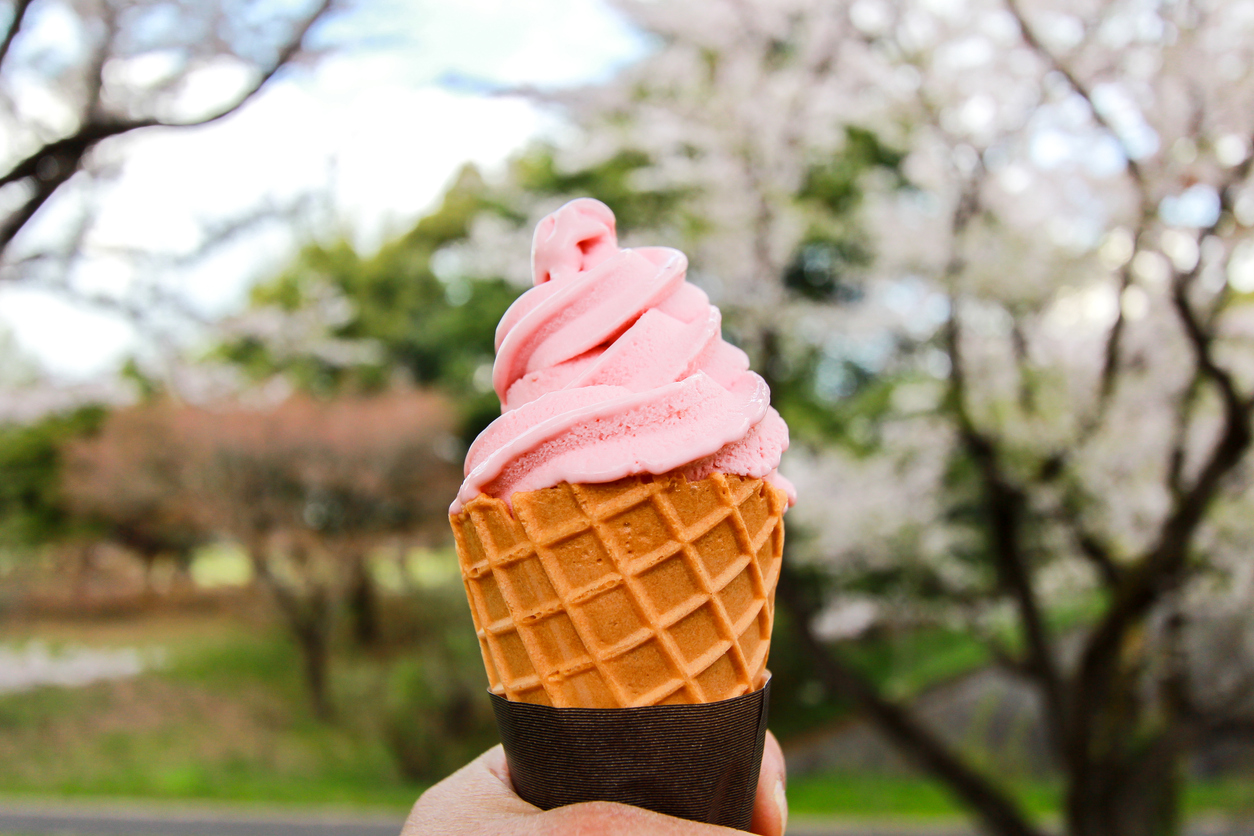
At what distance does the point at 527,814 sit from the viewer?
1838 mm

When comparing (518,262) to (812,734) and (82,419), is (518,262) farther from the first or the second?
(82,419)

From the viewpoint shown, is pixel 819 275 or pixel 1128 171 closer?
pixel 1128 171

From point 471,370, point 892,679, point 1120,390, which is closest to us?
point 1120,390

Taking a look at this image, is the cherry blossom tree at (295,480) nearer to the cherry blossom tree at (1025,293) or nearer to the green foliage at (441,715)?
the green foliage at (441,715)

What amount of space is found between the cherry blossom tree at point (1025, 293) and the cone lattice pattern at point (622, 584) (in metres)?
4.35

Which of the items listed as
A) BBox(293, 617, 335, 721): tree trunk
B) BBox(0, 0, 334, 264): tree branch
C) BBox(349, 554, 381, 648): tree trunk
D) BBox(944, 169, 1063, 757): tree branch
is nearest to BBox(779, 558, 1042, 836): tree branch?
BBox(944, 169, 1063, 757): tree branch

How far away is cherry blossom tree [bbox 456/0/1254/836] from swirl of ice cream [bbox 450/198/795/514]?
12.5ft

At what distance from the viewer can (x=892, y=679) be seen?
14.9 meters

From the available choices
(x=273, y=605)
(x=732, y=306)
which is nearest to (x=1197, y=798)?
(x=732, y=306)

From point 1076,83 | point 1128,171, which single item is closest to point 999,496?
point 1128,171

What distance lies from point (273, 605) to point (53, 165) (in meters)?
11.3

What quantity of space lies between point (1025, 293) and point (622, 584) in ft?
19.7

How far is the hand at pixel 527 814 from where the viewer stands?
165 cm

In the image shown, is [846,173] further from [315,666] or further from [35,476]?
[35,476]
